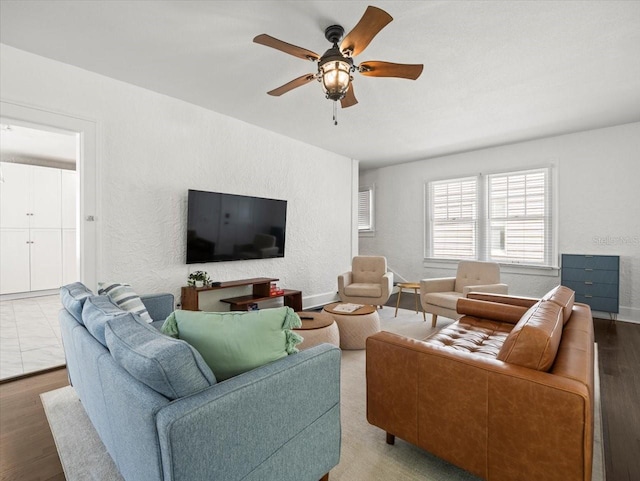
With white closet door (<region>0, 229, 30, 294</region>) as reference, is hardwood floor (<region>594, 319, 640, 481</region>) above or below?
below

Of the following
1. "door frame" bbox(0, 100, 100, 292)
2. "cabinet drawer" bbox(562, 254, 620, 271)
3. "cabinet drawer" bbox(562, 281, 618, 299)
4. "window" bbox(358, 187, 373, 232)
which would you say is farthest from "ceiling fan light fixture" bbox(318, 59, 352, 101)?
"window" bbox(358, 187, 373, 232)

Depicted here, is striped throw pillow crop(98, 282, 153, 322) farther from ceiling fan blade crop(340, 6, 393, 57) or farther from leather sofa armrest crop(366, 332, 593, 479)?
ceiling fan blade crop(340, 6, 393, 57)

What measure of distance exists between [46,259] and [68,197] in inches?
49.4

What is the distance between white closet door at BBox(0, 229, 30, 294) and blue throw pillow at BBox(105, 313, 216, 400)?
21.0 ft

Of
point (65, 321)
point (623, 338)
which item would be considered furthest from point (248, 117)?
point (623, 338)

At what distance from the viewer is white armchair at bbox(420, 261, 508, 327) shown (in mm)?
3705

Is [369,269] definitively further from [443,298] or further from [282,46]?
[282,46]

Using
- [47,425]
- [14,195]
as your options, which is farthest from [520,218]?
[14,195]

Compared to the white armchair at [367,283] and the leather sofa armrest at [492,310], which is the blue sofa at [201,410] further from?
the white armchair at [367,283]

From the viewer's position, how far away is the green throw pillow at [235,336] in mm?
1251

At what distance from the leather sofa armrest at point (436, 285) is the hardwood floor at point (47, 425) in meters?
1.59

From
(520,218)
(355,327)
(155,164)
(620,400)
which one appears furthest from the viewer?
(520,218)

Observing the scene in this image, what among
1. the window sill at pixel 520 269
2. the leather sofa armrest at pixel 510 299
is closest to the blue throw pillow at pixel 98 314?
the leather sofa armrest at pixel 510 299

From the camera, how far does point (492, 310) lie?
2.65 metres
